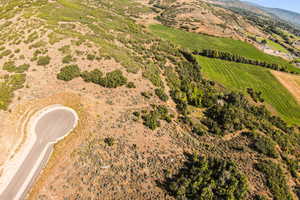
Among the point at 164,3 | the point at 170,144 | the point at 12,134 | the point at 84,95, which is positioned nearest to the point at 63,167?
the point at 12,134

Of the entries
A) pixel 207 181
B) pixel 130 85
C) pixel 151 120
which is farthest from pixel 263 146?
pixel 130 85

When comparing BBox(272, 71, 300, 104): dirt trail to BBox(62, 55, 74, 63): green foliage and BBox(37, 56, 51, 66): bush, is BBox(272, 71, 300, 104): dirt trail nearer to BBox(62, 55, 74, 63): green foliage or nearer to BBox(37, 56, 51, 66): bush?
BBox(62, 55, 74, 63): green foliage

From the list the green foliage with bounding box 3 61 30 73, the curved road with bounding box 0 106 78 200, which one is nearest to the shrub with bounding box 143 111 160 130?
the curved road with bounding box 0 106 78 200

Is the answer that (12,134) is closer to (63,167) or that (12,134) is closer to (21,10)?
(63,167)

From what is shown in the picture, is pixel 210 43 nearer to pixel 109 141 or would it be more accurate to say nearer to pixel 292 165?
pixel 292 165

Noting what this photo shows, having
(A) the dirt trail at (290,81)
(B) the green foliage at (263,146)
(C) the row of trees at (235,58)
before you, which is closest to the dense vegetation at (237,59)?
(C) the row of trees at (235,58)

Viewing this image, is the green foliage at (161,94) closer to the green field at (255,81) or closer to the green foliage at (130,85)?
the green foliage at (130,85)
